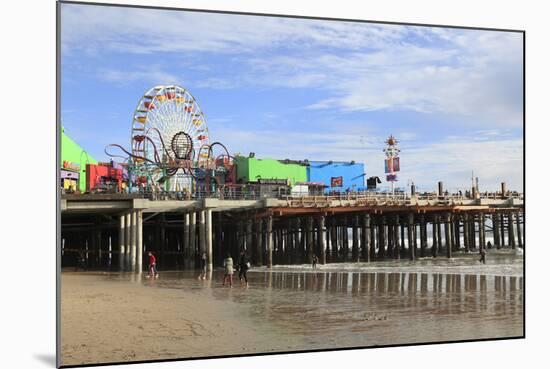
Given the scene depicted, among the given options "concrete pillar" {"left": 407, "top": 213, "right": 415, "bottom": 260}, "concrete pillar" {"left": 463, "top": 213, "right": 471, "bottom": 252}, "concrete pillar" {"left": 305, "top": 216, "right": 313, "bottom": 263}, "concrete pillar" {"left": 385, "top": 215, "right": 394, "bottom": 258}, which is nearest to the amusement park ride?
"concrete pillar" {"left": 305, "top": 216, "right": 313, "bottom": 263}

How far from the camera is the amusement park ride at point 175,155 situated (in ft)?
57.0

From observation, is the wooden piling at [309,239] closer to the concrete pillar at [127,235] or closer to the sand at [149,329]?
the concrete pillar at [127,235]

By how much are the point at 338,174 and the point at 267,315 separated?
8.12 metres

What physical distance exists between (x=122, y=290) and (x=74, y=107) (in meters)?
4.86

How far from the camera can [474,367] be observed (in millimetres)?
10070

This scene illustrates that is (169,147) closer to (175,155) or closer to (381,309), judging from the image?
(175,155)

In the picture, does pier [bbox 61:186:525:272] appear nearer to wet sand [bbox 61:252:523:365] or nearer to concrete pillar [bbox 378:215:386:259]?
concrete pillar [bbox 378:215:386:259]

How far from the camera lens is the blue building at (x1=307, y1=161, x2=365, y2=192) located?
1623 centimetres

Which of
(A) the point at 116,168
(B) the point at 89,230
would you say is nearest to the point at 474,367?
(A) the point at 116,168

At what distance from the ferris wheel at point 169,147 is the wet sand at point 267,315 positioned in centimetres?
306

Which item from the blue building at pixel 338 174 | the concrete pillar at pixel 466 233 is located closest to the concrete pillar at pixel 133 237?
the blue building at pixel 338 174

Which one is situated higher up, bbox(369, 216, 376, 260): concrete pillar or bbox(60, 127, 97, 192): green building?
bbox(60, 127, 97, 192): green building

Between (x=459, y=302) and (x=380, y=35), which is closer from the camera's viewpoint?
(x=380, y=35)

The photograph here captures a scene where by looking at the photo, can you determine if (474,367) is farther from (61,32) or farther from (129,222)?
(129,222)
